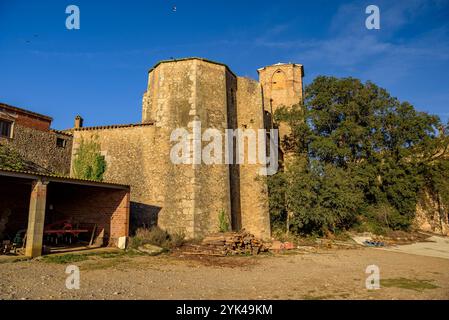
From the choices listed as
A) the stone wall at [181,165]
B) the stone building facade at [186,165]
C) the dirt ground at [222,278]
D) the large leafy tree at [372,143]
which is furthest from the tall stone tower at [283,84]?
the dirt ground at [222,278]

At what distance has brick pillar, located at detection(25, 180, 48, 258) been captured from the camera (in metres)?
10.8

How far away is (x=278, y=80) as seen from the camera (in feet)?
94.1

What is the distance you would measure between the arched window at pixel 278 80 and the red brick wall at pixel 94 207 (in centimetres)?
1913

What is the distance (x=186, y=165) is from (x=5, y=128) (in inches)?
403

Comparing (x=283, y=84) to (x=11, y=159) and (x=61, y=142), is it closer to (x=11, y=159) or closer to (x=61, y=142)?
(x=61, y=142)

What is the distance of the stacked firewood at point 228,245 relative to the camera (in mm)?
13641

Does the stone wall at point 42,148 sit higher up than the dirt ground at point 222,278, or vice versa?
the stone wall at point 42,148

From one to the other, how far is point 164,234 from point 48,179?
597 cm

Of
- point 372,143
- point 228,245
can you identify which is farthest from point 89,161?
point 372,143

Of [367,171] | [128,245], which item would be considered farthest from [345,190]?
[128,245]

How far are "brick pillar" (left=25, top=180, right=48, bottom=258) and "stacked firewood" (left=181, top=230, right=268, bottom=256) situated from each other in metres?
6.05

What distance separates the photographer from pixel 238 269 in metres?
10.3

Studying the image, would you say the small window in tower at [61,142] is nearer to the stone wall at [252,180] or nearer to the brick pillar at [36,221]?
the brick pillar at [36,221]

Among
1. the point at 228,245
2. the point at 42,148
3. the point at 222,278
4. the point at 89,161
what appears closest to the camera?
the point at 222,278
